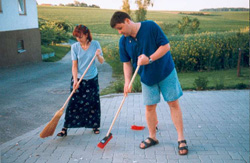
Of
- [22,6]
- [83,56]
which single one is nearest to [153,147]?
[83,56]

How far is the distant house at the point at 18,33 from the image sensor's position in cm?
1599

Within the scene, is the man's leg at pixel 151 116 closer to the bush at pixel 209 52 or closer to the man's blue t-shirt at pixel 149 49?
the man's blue t-shirt at pixel 149 49

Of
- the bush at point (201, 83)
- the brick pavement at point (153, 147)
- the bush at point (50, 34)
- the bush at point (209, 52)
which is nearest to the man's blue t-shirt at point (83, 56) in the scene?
the brick pavement at point (153, 147)

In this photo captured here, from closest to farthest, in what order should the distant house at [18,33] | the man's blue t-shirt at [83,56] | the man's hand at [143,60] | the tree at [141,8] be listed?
the man's hand at [143,60] < the man's blue t-shirt at [83,56] < the distant house at [18,33] < the tree at [141,8]

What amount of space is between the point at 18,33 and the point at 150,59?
16274 mm

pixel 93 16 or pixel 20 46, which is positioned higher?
pixel 93 16

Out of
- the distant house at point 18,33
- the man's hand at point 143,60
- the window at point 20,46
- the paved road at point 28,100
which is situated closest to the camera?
the man's hand at point 143,60

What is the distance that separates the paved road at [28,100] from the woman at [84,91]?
4.34 ft

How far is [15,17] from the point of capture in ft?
56.5

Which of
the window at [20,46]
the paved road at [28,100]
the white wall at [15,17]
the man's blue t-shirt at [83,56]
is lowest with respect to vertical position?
the paved road at [28,100]

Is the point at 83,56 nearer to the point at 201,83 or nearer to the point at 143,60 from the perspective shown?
the point at 143,60

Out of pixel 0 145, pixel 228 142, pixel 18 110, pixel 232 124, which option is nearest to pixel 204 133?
pixel 228 142

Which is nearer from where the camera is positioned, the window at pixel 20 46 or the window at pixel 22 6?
the window at pixel 20 46

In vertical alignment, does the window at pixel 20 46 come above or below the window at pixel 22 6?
below
